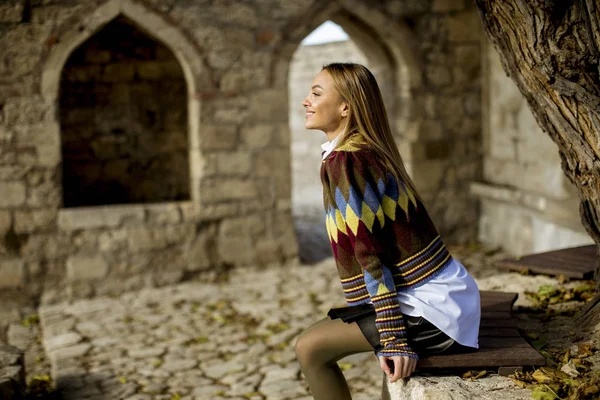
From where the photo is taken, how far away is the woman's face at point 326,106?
2.83 metres

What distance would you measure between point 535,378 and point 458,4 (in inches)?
214

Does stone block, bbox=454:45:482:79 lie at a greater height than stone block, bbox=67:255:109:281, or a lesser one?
greater

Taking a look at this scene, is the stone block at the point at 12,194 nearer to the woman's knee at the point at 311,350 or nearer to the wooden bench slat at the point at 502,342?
the woman's knee at the point at 311,350

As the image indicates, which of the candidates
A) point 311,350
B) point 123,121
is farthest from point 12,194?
point 311,350

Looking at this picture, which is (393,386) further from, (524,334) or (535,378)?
(524,334)

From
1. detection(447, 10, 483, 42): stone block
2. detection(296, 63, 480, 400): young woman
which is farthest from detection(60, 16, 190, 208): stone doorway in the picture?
detection(296, 63, 480, 400): young woman

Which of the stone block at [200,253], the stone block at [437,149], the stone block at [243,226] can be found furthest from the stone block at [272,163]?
the stone block at [437,149]

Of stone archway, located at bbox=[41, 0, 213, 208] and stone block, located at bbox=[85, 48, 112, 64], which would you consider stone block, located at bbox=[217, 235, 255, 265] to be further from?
stone block, located at bbox=[85, 48, 112, 64]

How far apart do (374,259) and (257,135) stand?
14.2 ft

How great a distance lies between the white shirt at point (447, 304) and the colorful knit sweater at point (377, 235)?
0.04m

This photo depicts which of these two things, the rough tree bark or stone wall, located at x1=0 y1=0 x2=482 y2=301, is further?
stone wall, located at x1=0 y1=0 x2=482 y2=301

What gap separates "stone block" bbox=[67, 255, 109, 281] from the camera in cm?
636

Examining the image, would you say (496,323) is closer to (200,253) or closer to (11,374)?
(11,374)

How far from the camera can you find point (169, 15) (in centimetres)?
646
